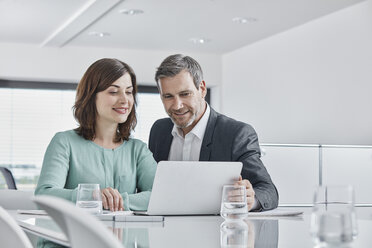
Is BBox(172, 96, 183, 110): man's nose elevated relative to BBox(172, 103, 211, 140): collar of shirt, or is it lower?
elevated

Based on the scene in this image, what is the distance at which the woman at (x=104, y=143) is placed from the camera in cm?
250

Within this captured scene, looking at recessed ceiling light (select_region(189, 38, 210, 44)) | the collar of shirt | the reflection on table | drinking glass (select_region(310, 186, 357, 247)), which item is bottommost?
the reflection on table

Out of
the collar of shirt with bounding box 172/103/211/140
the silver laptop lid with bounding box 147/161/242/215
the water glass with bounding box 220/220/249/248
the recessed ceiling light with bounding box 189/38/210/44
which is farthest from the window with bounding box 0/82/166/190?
the water glass with bounding box 220/220/249/248

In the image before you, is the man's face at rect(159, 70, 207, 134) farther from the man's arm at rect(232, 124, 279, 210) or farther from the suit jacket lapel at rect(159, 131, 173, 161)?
the man's arm at rect(232, 124, 279, 210)

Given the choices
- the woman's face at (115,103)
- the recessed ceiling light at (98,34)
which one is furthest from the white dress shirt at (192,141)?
the recessed ceiling light at (98,34)

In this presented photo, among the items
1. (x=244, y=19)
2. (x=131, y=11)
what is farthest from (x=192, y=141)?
(x=244, y=19)

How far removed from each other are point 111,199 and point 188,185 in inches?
11.9

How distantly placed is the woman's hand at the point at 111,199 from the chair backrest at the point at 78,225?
121 centimetres

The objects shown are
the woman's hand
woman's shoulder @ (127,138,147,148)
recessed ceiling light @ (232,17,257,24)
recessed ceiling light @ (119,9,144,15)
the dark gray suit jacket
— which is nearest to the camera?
the woman's hand

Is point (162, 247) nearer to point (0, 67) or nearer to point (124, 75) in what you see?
point (124, 75)

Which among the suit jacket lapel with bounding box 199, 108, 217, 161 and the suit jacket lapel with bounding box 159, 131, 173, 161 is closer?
the suit jacket lapel with bounding box 199, 108, 217, 161

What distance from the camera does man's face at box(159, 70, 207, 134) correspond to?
2977 millimetres

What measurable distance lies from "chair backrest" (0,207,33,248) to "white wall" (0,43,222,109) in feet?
22.1

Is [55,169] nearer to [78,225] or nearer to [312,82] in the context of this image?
[78,225]
